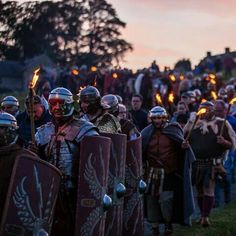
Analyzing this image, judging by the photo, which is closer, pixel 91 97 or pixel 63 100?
pixel 63 100

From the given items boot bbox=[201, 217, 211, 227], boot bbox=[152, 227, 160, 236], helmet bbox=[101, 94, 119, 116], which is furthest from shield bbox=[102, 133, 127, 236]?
boot bbox=[201, 217, 211, 227]

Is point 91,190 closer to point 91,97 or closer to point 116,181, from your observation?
point 116,181

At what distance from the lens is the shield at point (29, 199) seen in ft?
19.4

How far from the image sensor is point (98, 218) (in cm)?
738

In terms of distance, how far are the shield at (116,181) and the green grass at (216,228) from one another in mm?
2263

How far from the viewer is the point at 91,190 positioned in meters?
7.31

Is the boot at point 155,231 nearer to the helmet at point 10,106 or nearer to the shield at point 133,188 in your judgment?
the shield at point 133,188

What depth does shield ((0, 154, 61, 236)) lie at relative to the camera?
5.93 meters

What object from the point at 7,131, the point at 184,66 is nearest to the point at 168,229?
the point at 7,131

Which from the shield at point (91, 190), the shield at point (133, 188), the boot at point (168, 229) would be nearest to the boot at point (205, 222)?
the boot at point (168, 229)

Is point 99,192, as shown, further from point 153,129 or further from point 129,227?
point 153,129

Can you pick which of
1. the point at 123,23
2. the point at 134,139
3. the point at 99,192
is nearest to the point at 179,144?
the point at 134,139

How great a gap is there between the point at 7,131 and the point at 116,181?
2.23 metres

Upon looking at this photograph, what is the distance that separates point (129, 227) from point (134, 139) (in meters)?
1.08
